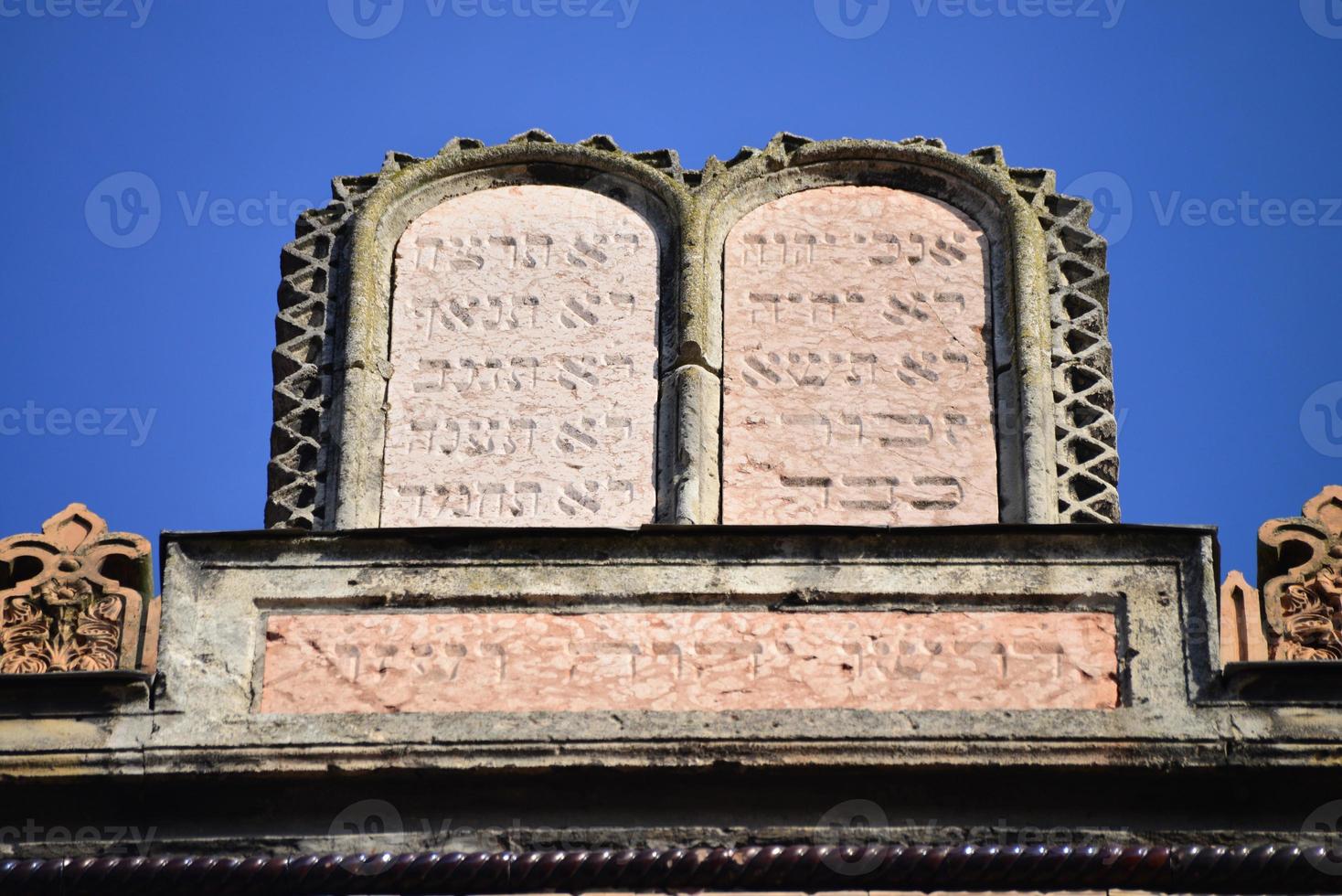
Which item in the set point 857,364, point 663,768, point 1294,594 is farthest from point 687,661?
point 1294,594

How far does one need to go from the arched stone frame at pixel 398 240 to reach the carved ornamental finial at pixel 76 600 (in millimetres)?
706

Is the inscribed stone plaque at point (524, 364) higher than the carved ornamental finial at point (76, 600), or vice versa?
the inscribed stone plaque at point (524, 364)

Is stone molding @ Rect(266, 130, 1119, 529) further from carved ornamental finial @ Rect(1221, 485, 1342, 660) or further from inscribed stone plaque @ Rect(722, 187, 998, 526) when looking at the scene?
carved ornamental finial @ Rect(1221, 485, 1342, 660)

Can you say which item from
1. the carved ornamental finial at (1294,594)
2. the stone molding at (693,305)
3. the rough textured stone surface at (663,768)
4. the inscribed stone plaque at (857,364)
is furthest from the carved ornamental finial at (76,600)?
the carved ornamental finial at (1294,594)

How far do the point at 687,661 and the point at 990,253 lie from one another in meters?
2.21

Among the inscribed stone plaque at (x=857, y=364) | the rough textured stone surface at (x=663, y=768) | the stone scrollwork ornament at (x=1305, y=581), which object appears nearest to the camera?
the rough textured stone surface at (x=663, y=768)

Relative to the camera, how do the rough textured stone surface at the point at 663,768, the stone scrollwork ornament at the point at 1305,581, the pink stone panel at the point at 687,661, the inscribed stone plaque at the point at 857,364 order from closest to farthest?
the rough textured stone surface at the point at 663,768
the pink stone panel at the point at 687,661
the stone scrollwork ornament at the point at 1305,581
the inscribed stone plaque at the point at 857,364

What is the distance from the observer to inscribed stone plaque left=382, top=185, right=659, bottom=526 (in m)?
11.2

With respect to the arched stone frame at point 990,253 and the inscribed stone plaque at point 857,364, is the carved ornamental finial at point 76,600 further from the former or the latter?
the inscribed stone plaque at point 857,364

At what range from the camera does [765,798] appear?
391 inches

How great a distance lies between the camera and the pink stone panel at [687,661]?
33.3 ft

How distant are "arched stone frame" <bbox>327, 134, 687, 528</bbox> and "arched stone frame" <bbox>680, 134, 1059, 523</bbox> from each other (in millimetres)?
114

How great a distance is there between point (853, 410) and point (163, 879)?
9.10 ft

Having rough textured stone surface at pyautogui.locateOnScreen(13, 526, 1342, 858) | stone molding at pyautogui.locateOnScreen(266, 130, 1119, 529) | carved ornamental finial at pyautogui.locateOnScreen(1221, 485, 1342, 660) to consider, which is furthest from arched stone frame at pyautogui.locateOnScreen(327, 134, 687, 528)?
carved ornamental finial at pyautogui.locateOnScreen(1221, 485, 1342, 660)
